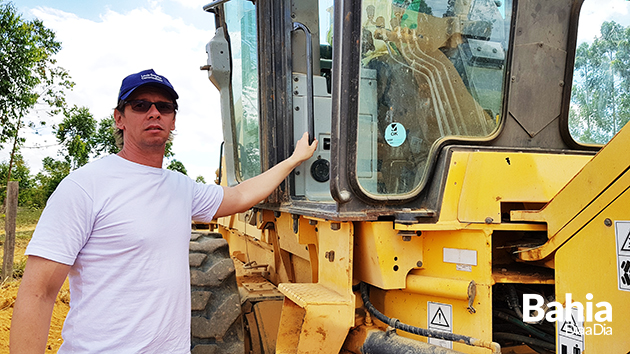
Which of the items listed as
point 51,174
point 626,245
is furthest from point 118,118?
point 51,174

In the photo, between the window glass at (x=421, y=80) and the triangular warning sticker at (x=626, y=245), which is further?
the window glass at (x=421, y=80)

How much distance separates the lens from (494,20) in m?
2.69

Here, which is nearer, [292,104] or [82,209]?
[82,209]

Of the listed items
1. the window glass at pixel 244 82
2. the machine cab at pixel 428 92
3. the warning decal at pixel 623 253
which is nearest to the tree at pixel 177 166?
the window glass at pixel 244 82

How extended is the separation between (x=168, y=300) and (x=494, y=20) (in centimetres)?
212

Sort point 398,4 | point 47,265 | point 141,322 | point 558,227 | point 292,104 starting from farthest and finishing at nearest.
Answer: point 292,104 → point 398,4 → point 558,227 → point 141,322 → point 47,265

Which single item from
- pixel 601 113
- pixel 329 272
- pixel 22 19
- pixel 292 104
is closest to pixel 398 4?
pixel 292 104

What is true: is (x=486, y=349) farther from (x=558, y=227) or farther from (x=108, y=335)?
(x=108, y=335)

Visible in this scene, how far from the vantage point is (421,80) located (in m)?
2.71

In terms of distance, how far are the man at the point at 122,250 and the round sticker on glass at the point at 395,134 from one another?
110 centimetres

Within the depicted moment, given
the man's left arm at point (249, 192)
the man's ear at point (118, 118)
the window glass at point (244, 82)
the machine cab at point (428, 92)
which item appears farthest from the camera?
the window glass at point (244, 82)

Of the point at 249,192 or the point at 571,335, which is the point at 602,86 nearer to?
the point at 571,335

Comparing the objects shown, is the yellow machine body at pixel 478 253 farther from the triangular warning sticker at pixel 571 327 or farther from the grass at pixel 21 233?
the grass at pixel 21 233

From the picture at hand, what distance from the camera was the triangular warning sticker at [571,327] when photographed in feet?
6.82
